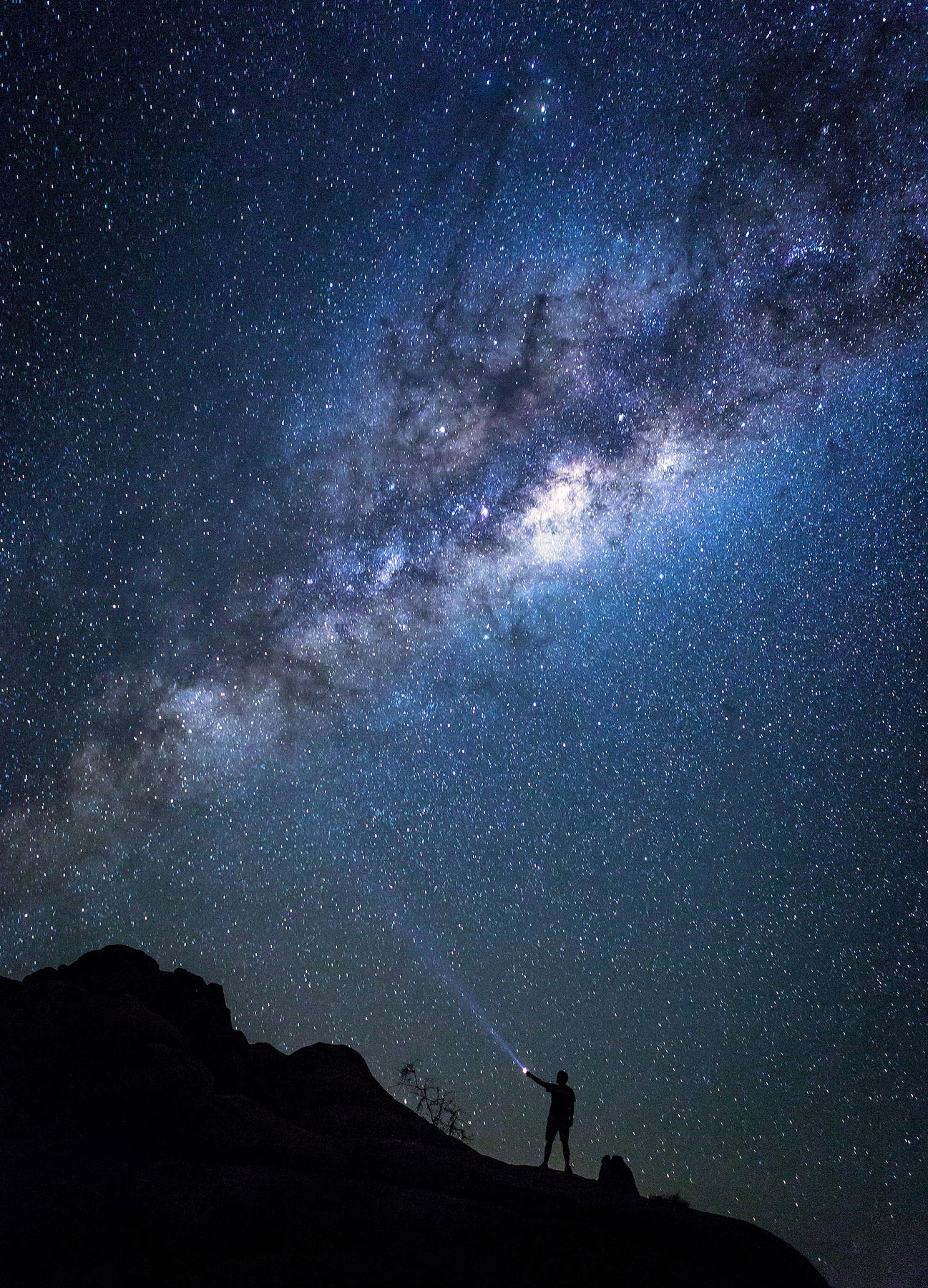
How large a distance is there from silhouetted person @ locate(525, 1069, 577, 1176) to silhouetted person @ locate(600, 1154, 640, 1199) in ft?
10.2

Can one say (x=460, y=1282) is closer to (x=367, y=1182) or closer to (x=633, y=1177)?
(x=367, y=1182)

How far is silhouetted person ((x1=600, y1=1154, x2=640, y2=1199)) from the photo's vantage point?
736 inches

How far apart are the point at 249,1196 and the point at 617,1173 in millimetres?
9910

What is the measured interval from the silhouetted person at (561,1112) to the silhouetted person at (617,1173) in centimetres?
311

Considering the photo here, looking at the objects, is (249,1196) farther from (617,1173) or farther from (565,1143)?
(617,1173)

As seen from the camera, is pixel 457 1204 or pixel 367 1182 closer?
pixel 457 1204

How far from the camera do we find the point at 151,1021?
714 inches

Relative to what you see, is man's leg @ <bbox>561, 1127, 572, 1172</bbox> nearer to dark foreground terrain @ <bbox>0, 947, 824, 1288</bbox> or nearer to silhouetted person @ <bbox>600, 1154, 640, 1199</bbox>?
dark foreground terrain @ <bbox>0, 947, 824, 1288</bbox>

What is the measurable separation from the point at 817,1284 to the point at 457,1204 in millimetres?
6320

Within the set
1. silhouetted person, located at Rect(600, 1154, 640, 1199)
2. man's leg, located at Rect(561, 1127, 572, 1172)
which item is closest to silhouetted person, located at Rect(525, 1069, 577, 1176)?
man's leg, located at Rect(561, 1127, 572, 1172)

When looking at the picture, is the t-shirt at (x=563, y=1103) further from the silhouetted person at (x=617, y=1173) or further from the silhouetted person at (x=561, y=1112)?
the silhouetted person at (x=617, y=1173)

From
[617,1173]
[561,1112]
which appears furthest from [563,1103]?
[617,1173]

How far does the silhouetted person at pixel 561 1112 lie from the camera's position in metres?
16.3

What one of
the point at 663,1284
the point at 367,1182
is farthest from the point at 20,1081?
the point at 663,1284
